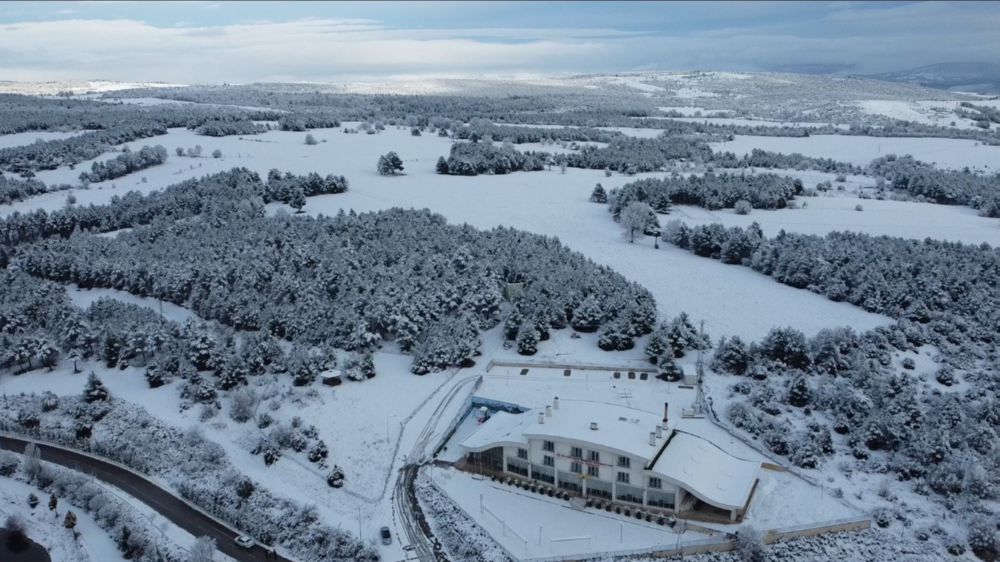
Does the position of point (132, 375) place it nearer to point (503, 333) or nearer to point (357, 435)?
point (357, 435)

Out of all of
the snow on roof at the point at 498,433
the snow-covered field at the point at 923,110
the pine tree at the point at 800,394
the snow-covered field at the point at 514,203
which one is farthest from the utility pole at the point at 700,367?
the snow-covered field at the point at 923,110

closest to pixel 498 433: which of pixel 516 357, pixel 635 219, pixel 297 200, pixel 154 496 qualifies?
pixel 516 357

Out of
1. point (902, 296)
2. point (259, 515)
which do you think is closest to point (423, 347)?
point (259, 515)

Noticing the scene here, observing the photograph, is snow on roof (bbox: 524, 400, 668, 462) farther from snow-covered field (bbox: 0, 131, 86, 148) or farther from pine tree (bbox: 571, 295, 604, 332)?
snow-covered field (bbox: 0, 131, 86, 148)

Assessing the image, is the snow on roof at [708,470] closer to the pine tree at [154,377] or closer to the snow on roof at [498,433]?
the snow on roof at [498,433]

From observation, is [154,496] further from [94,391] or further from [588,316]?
[588,316]

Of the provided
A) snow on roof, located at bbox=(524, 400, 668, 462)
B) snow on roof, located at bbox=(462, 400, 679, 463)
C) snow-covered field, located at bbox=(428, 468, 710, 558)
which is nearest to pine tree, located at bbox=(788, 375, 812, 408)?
snow on roof, located at bbox=(462, 400, 679, 463)
